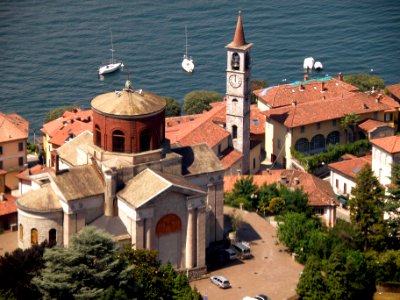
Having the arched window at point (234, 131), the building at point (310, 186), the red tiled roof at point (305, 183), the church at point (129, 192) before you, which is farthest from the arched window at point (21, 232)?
the arched window at point (234, 131)

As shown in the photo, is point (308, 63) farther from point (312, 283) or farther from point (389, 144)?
point (312, 283)

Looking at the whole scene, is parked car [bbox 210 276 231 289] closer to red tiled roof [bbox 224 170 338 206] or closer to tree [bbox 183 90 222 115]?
red tiled roof [bbox 224 170 338 206]

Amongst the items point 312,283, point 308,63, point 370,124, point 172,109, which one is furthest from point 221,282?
point 308,63

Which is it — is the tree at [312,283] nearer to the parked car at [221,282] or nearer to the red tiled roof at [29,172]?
the parked car at [221,282]

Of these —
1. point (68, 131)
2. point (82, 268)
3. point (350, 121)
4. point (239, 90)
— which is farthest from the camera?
point (350, 121)

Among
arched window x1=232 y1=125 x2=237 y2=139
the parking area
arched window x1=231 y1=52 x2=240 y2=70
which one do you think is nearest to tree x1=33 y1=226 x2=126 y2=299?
the parking area

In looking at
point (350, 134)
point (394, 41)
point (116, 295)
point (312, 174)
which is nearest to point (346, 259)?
point (116, 295)

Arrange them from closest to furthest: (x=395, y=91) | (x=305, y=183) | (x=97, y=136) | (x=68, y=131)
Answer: (x=97, y=136)
(x=305, y=183)
(x=68, y=131)
(x=395, y=91)
